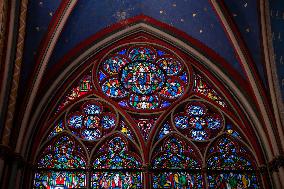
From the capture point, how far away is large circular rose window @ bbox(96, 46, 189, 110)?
1346cm

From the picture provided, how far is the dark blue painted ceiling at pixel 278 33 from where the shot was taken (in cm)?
1196

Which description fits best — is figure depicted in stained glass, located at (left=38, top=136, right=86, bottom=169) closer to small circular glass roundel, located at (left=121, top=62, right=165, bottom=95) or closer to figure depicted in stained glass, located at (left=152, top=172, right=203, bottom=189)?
figure depicted in stained glass, located at (left=152, top=172, right=203, bottom=189)

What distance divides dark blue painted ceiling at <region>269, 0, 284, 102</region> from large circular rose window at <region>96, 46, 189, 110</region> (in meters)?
2.67

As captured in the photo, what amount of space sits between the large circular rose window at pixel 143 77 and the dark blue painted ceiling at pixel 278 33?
8.77 ft

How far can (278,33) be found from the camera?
1220 centimetres

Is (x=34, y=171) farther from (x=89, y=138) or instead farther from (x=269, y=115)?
(x=269, y=115)

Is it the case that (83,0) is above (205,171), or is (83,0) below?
above

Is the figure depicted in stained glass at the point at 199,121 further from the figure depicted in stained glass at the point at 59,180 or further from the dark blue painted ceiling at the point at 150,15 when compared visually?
the figure depicted in stained glass at the point at 59,180

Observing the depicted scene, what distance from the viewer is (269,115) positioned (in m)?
12.3

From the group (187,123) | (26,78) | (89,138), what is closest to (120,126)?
(89,138)

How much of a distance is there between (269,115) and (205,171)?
7.08 ft

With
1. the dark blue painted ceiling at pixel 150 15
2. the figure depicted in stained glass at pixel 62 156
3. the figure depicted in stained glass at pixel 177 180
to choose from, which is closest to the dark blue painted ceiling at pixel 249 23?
the dark blue painted ceiling at pixel 150 15

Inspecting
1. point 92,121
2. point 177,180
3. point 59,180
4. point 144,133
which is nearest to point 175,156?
point 177,180

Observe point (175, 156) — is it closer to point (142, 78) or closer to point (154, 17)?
point (142, 78)
